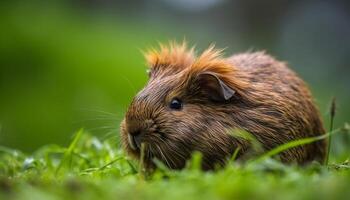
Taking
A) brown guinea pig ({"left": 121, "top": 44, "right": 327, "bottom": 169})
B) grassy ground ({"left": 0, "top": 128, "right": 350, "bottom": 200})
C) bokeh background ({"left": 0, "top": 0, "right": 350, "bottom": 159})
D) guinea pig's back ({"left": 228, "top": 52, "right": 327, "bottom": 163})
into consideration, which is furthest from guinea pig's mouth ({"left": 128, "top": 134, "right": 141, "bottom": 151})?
bokeh background ({"left": 0, "top": 0, "right": 350, "bottom": 159})

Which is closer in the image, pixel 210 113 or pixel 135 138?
pixel 135 138

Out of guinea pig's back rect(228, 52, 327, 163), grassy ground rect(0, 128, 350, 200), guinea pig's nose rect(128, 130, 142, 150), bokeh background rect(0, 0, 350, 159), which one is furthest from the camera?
bokeh background rect(0, 0, 350, 159)

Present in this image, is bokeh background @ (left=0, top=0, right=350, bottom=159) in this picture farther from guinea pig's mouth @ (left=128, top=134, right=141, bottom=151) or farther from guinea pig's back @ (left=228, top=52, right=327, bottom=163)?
guinea pig's mouth @ (left=128, top=134, right=141, bottom=151)

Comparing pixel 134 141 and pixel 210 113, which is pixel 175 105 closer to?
pixel 210 113

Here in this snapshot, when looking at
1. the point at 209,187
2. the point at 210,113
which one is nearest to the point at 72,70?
the point at 210,113

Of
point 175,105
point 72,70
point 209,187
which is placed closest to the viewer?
point 209,187

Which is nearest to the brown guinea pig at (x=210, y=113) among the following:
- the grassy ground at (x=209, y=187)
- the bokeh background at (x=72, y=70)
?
the grassy ground at (x=209, y=187)

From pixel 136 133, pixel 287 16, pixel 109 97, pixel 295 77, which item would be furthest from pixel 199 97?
pixel 287 16

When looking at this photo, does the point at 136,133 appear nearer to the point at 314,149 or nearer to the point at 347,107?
the point at 314,149
